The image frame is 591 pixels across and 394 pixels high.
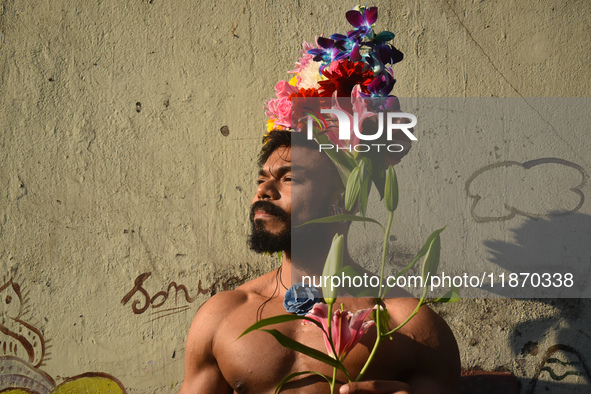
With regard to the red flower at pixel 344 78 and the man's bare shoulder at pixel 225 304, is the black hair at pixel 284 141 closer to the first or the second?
the red flower at pixel 344 78

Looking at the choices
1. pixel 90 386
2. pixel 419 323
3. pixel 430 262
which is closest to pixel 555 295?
pixel 419 323

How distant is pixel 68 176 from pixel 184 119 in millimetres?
516

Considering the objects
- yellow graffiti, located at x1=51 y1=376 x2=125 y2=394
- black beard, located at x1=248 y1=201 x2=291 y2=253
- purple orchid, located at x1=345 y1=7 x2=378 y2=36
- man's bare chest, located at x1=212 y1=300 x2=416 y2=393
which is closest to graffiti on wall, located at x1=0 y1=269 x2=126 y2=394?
yellow graffiti, located at x1=51 y1=376 x2=125 y2=394

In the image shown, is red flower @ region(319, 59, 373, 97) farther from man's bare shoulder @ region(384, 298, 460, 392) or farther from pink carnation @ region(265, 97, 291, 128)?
man's bare shoulder @ region(384, 298, 460, 392)

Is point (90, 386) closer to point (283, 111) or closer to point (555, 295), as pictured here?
point (283, 111)

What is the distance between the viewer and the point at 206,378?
1.77 metres

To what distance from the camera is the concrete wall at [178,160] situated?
2.10 m

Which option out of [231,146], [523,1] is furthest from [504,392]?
[523,1]

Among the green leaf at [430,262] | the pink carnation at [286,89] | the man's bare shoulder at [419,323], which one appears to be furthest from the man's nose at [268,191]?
the green leaf at [430,262]

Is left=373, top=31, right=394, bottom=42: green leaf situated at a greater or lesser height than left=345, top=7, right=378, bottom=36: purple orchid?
lesser

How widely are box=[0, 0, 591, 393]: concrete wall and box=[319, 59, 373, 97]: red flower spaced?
70 centimetres

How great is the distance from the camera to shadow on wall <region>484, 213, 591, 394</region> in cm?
208

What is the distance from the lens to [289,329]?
1674mm

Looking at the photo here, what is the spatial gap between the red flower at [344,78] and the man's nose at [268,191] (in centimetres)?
38
